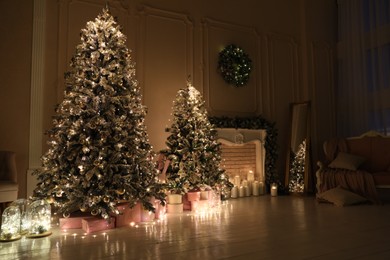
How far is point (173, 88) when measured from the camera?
5.04 metres

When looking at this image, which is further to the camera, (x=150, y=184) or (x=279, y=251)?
(x=150, y=184)

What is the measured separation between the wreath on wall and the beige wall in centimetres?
12

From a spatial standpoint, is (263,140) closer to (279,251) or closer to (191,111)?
(191,111)

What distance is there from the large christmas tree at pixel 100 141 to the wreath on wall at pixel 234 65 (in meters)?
2.30

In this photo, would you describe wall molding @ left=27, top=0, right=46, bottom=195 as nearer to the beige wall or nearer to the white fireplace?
the beige wall

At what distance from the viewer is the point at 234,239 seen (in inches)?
103

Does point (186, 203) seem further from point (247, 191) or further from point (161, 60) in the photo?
point (161, 60)

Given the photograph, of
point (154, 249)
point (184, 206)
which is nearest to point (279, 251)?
point (154, 249)

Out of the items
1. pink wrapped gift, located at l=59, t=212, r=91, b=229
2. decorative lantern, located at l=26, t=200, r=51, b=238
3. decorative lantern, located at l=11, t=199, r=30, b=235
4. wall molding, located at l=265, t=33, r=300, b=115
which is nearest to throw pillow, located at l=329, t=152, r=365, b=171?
wall molding, located at l=265, t=33, r=300, b=115

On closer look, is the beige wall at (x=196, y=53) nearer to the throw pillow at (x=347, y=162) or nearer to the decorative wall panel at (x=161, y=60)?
the decorative wall panel at (x=161, y=60)

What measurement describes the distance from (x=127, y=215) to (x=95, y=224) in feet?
1.18

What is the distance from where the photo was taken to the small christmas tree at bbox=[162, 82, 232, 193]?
4.27 metres

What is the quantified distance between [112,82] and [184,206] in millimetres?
1884

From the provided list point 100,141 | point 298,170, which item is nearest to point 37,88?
point 100,141
